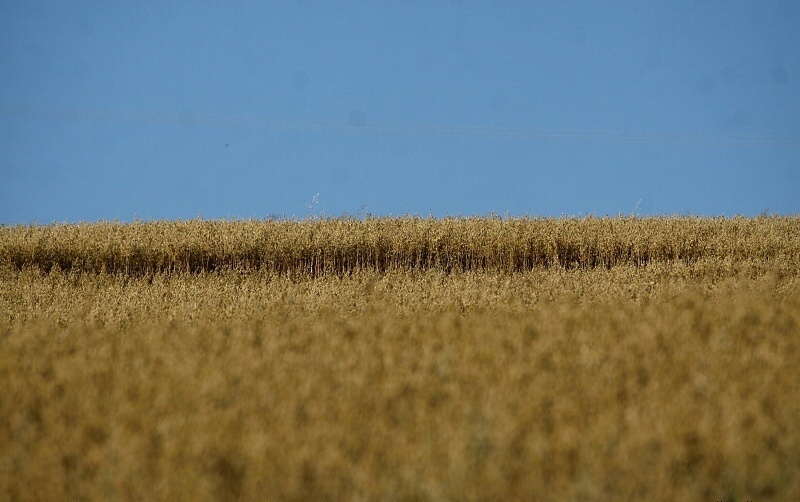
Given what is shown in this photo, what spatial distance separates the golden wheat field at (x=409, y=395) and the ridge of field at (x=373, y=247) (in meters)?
3.27

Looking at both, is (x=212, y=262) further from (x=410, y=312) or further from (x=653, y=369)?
(x=653, y=369)

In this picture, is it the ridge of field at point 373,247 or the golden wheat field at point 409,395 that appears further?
the ridge of field at point 373,247

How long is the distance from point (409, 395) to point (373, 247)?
1017 cm

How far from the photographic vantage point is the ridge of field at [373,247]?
15.5m

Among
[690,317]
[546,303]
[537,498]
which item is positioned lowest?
[537,498]

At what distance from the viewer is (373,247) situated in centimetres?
1547

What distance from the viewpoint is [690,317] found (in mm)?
8141

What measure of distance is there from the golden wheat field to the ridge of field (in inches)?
129

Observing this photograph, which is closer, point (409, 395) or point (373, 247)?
point (409, 395)

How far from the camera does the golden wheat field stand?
419cm

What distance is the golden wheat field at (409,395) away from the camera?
4191mm

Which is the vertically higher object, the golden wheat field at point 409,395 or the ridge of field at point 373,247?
the ridge of field at point 373,247

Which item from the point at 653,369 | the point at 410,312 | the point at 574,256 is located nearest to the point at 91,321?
the point at 410,312

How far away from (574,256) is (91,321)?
9785 millimetres
